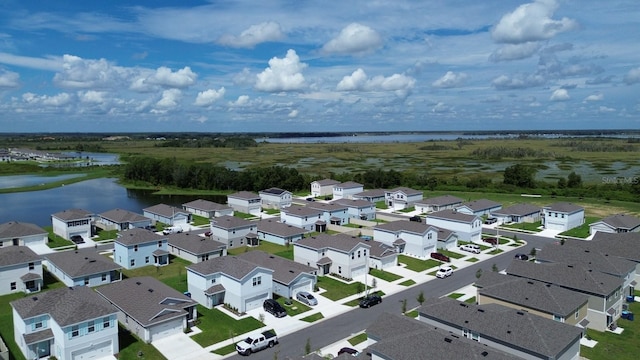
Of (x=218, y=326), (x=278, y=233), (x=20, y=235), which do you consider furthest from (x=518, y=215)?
(x=20, y=235)

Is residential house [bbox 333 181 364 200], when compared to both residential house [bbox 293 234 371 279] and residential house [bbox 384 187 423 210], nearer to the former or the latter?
residential house [bbox 384 187 423 210]

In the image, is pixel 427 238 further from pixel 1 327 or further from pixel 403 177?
pixel 403 177

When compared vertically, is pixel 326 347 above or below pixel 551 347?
below

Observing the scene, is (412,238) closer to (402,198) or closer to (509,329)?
(509,329)

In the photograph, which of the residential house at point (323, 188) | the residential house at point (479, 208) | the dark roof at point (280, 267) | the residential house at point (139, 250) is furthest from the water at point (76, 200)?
the residential house at point (479, 208)

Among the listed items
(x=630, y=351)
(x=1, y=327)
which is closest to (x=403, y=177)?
(x=630, y=351)

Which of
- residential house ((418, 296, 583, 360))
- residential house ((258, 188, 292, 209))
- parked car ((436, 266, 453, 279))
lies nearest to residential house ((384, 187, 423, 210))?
residential house ((258, 188, 292, 209))

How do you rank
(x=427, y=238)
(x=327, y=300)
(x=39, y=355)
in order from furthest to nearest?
(x=427, y=238), (x=327, y=300), (x=39, y=355)

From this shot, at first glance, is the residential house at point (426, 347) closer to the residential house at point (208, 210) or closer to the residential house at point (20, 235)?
the residential house at point (20, 235)
